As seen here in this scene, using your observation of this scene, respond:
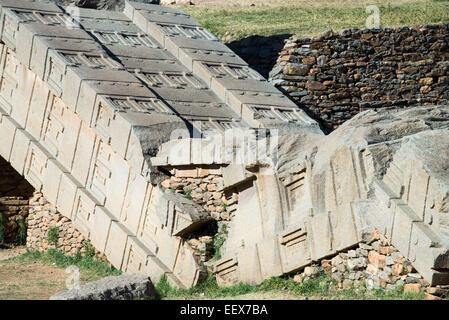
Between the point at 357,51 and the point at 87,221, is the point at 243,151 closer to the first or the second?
the point at 87,221

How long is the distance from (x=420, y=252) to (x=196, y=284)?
279 centimetres

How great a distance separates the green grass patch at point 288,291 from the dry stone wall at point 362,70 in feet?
18.4

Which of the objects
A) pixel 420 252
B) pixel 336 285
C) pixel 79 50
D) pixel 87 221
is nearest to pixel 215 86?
pixel 79 50

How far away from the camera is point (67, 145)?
10453 millimetres

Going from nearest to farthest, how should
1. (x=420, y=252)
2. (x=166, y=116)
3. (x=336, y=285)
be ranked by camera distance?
1. (x=420, y=252)
2. (x=336, y=285)
3. (x=166, y=116)

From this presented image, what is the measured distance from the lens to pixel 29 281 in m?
9.60

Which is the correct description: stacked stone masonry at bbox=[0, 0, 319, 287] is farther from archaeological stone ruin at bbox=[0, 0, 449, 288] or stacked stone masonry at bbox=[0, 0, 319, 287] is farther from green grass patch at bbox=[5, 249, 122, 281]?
green grass patch at bbox=[5, 249, 122, 281]

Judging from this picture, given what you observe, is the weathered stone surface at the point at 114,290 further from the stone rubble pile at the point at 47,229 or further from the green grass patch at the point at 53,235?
the green grass patch at the point at 53,235

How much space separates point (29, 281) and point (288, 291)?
329cm

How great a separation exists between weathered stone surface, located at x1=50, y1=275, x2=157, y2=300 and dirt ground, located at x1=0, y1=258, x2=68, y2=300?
46.0 inches

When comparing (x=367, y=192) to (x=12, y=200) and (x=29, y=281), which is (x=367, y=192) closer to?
(x=29, y=281)

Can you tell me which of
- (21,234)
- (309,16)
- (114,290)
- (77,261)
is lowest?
(21,234)

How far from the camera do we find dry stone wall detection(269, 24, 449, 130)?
45.3 feet

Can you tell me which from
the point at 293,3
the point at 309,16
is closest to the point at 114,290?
the point at 309,16
